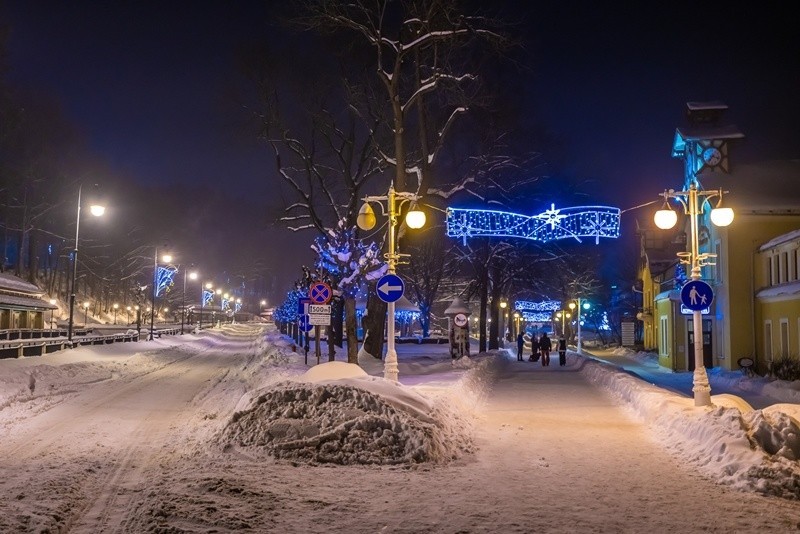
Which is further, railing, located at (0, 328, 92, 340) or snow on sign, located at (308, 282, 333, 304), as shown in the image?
railing, located at (0, 328, 92, 340)

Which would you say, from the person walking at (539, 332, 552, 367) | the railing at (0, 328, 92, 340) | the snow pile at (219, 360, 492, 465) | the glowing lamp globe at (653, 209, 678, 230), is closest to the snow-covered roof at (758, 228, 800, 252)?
the person walking at (539, 332, 552, 367)

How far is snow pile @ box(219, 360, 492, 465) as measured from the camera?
34.5 ft

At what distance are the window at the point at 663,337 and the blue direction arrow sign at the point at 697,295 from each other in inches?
1188

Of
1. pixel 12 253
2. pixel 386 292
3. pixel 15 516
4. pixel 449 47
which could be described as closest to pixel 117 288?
pixel 12 253

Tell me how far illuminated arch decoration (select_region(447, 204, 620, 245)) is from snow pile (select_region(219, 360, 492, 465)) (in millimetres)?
11517

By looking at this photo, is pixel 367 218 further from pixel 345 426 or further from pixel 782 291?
pixel 782 291

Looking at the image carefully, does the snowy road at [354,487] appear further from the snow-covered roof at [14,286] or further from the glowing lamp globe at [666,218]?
the snow-covered roof at [14,286]

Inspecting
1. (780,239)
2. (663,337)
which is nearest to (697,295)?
(780,239)

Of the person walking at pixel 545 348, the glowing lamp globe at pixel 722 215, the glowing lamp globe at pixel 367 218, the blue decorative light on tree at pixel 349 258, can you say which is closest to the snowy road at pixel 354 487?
the glowing lamp globe at pixel 722 215

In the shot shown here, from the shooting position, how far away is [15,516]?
693cm

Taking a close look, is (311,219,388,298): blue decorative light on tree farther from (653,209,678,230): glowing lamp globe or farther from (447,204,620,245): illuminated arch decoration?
(653,209,678,230): glowing lamp globe

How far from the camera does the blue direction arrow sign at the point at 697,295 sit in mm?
15094

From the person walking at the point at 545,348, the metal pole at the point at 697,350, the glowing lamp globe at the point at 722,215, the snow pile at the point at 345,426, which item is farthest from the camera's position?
the person walking at the point at 545,348

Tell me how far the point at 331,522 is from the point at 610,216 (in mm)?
17925
